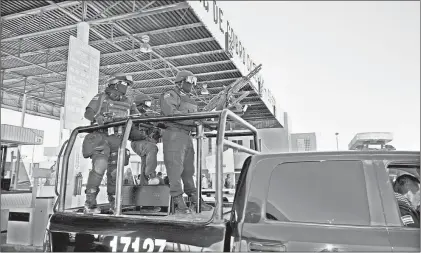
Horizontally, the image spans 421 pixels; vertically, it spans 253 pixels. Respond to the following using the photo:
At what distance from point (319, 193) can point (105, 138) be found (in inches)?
97.8

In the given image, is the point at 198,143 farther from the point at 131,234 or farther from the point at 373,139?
the point at 373,139

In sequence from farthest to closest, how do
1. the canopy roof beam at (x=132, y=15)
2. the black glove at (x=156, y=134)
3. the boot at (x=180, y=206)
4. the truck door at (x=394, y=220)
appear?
the canopy roof beam at (x=132, y=15), the black glove at (x=156, y=134), the boot at (x=180, y=206), the truck door at (x=394, y=220)

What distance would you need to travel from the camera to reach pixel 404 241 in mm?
1810

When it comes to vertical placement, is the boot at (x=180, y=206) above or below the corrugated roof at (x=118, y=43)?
below

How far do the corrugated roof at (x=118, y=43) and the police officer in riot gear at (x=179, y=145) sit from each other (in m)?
3.04

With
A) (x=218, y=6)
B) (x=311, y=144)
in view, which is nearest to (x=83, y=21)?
(x=218, y=6)

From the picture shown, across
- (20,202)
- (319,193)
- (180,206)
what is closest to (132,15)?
(20,202)

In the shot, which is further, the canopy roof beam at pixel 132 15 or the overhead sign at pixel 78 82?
the canopy roof beam at pixel 132 15

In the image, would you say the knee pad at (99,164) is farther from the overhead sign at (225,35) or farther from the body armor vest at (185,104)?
the overhead sign at (225,35)

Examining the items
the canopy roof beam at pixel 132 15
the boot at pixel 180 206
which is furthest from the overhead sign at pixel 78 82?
the boot at pixel 180 206

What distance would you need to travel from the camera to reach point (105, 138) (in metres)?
3.67

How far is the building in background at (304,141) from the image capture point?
1571 centimetres

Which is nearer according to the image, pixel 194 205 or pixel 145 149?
pixel 194 205

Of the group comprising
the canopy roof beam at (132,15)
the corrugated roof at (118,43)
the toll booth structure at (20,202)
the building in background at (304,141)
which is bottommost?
the toll booth structure at (20,202)
